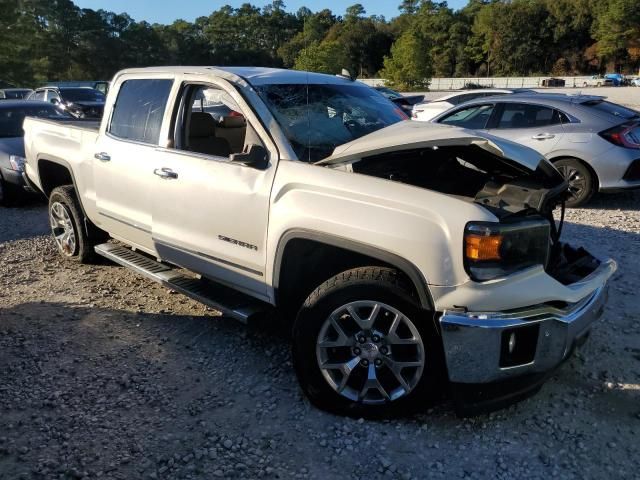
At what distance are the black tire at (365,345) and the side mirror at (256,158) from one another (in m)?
0.87

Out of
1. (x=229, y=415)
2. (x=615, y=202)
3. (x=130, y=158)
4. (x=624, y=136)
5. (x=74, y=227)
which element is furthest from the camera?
(x=615, y=202)

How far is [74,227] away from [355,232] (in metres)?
3.78

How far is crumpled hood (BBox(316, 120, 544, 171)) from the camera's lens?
3117mm

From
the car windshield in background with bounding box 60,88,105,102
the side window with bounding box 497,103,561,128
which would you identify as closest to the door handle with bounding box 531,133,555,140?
the side window with bounding box 497,103,561,128

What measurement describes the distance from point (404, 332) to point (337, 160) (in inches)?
42.1

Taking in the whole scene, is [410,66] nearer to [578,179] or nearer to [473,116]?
[473,116]

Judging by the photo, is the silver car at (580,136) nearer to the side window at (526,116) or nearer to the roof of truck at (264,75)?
the side window at (526,116)

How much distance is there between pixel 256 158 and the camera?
11.5 ft

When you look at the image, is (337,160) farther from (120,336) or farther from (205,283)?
(120,336)

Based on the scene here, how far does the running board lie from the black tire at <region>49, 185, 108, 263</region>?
0.71m

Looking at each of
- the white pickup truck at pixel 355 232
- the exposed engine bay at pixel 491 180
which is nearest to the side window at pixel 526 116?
the white pickup truck at pixel 355 232

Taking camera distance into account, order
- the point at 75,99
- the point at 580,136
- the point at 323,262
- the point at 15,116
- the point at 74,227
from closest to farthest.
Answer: the point at 323,262 < the point at 74,227 < the point at 580,136 < the point at 15,116 < the point at 75,99

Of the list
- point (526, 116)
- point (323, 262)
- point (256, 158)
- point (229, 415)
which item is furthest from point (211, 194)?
point (526, 116)

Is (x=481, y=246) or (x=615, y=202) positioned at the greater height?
(x=481, y=246)
